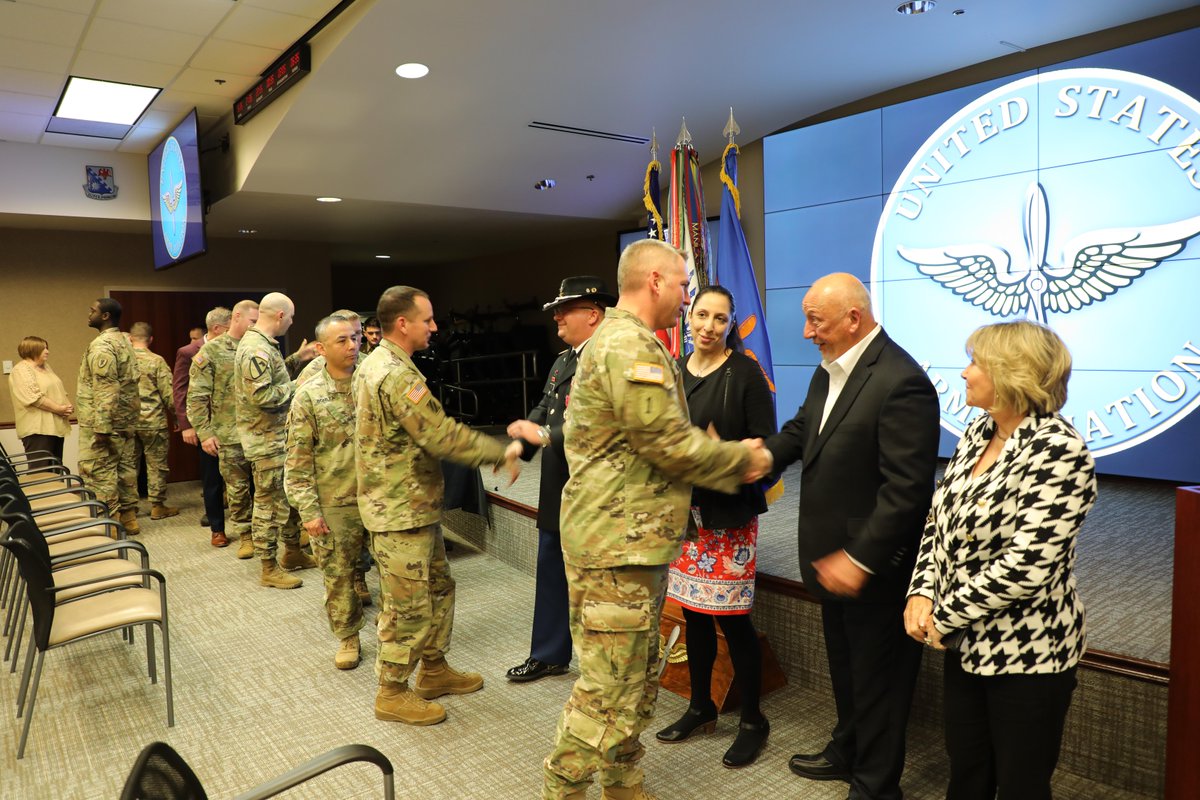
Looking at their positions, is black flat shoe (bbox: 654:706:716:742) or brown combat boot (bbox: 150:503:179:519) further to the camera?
brown combat boot (bbox: 150:503:179:519)

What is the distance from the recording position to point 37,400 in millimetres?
6043

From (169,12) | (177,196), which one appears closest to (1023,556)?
(169,12)

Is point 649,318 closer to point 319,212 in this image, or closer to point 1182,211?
point 1182,211

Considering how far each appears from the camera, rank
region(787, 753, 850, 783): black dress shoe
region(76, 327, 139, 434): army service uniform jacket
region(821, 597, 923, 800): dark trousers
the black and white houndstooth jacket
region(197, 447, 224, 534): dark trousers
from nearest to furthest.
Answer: the black and white houndstooth jacket → region(821, 597, 923, 800): dark trousers → region(787, 753, 850, 783): black dress shoe → region(197, 447, 224, 534): dark trousers → region(76, 327, 139, 434): army service uniform jacket

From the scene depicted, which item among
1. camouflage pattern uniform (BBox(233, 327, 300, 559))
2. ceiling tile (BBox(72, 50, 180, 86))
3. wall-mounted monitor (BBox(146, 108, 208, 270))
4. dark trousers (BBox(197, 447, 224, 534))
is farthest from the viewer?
wall-mounted monitor (BBox(146, 108, 208, 270))

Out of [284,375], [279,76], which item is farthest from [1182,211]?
[279,76]

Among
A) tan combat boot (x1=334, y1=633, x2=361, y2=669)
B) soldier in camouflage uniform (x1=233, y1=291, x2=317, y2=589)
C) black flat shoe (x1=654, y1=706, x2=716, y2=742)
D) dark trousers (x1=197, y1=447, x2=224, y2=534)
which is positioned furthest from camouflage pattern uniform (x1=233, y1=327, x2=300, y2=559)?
black flat shoe (x1=654, y1=706, x2=716, y2=742)

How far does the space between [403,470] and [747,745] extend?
1550mm

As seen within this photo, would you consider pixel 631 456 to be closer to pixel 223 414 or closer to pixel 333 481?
pixel 333 481

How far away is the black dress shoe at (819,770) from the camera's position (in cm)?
239

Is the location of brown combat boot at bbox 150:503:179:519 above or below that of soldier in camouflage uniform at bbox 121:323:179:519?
below

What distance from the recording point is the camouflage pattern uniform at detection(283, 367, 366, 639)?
3.37m

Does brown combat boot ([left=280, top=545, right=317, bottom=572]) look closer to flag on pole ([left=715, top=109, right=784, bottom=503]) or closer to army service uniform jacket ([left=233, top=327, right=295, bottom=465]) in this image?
army service uniform jacket ([left=233, top=327, right=295, bottom=465])

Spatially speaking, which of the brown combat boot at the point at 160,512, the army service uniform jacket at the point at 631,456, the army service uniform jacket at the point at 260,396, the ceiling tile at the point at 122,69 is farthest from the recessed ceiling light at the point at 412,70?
the brown combat boot at the point at 160,512
